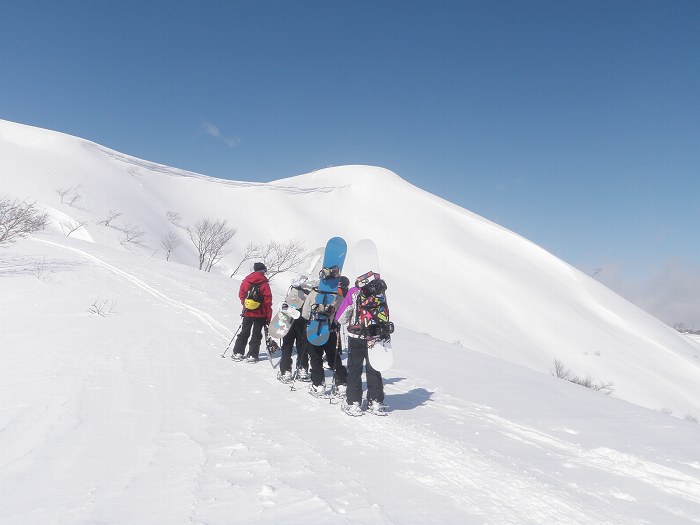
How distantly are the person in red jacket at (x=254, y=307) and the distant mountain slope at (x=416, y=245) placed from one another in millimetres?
27914

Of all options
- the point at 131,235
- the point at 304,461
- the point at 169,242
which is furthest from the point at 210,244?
the point at 304,461

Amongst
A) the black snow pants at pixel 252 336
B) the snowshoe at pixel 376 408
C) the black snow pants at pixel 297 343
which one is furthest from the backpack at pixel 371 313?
the black snow pants at pixel 252 336

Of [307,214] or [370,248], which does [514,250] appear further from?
[370,248]

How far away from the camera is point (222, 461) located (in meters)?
3.90

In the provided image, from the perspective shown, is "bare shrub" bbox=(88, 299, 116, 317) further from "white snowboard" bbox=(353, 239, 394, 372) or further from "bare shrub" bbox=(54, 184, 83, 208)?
"bare shrub" bbox=(54, 184, 83, 208)

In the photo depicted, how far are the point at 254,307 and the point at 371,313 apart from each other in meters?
3.10

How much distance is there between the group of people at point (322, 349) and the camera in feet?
18.9

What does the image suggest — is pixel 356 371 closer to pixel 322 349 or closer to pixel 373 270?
pixel 322 349

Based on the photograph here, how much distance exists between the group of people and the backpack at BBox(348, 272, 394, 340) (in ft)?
0.32

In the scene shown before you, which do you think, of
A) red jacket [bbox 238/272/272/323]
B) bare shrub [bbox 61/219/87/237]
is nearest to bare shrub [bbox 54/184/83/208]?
bare shrub [bbox 61/219/87/237]

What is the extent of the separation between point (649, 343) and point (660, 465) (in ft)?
162

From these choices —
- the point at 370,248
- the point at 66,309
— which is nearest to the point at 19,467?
the point at 370,248

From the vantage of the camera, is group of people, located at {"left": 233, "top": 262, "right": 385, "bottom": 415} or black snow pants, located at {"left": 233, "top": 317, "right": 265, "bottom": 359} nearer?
group of people, located at {"left": 233, "top": 262, "right": 385, "bottom": 415}

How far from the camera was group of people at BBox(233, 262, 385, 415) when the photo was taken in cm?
577
